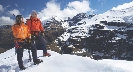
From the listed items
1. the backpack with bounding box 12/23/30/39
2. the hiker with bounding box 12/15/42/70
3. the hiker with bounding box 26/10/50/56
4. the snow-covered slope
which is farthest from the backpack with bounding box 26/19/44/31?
the snow-covered slope

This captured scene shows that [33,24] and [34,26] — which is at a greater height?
[33,24]

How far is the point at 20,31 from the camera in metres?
10.5

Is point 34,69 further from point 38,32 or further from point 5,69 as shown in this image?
point 38,32

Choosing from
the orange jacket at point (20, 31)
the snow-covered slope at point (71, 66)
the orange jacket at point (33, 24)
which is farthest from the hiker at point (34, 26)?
the snow-covered slope at point (71, 66)

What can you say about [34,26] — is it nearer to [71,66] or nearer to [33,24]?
[33,24]

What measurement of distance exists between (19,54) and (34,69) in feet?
4.51

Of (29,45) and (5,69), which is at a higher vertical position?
(29,45)

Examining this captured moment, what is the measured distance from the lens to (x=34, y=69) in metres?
10.1

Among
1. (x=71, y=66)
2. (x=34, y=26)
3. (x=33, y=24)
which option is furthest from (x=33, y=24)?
(x=71, y=66)

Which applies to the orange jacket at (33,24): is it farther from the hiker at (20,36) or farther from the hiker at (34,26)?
the hiker at (20,36)

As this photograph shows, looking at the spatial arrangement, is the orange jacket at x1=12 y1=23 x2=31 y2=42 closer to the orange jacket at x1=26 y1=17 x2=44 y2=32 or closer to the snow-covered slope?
the orange jacket at x1=26 y1=17 x2=44 y2=32

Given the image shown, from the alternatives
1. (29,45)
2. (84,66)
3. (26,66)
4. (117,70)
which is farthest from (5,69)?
(117,70)

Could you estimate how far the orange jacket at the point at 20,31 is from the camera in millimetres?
10469

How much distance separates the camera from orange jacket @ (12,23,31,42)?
10.5 metres
